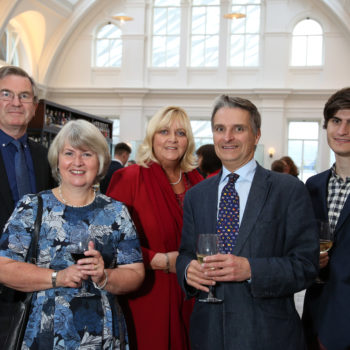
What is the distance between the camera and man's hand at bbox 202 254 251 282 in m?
2.03

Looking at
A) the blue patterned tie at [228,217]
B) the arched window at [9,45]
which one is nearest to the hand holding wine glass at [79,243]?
the blue patterned tie at [228,217]

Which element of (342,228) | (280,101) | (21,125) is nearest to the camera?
(342,228)

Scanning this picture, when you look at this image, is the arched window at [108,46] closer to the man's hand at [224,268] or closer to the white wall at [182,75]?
the white wall at [182,75]

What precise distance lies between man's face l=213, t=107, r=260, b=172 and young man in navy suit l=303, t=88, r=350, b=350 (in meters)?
0.52

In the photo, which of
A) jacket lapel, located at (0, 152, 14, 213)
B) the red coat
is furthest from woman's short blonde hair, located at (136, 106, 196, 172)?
jacket lapel, located at (0, 152, 14, 213)

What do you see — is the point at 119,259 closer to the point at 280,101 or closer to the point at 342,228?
the point at 342,228

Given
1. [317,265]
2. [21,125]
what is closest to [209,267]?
[317,265]

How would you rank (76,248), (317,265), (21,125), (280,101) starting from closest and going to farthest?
1. (76,248)
2. (317,265)
3. (21,125)
4. (280,101)

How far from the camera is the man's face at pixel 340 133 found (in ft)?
8.43

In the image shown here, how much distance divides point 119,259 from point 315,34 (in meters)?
17.8

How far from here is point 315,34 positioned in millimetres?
18438

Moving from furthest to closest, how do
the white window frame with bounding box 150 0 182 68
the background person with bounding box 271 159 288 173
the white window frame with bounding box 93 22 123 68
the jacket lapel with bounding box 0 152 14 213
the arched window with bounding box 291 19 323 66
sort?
the white window frame with bounding box 93 22 123 68, the white window frame with bounding box 150 0 182 68, the arched window with bounding box 291 19 323 66, the background person with bounding box 271 159 288 173, the jacket lapel with bounding box 0 152 14 213

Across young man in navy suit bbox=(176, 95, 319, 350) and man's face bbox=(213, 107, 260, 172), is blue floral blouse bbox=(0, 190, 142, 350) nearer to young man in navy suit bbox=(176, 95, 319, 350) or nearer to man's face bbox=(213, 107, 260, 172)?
young man in navy suit bbox=(176, 95, 319, 350)

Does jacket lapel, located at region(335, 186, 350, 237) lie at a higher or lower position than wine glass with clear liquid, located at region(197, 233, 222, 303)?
A: higher
